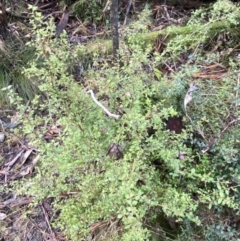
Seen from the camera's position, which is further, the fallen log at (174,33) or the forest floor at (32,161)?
the fallen log at (174,33)

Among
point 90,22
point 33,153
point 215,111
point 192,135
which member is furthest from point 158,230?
point 90,22

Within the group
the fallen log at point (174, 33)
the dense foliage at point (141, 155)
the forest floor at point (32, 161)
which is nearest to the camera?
the dense foliage at point (141, 155)

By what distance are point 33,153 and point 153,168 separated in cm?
98

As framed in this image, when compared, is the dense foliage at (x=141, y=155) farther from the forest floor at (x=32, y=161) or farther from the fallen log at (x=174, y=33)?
the fallen log at (x=174, y=33)

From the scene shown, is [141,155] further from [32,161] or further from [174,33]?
[174,33]

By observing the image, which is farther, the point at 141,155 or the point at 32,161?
the point at 32,161

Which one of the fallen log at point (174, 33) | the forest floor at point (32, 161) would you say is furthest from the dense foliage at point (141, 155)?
the fallen log at point (174, 33)

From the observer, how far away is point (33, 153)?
2205 mm

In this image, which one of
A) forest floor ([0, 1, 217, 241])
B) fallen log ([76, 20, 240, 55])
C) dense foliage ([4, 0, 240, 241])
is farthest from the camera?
fallen log ([76, 20, 240, 55])

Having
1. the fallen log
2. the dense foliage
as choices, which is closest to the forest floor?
the fallen log

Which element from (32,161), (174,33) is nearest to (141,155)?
(32,161)

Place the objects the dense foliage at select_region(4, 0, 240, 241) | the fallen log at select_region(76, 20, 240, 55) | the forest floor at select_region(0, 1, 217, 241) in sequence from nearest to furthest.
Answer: the dense foliage at select_region(4, 0, 240, 241) < the forest floor at select_region(0, 1, 217, 241) < the fallen log at select_region(76, 20, 240, 55)

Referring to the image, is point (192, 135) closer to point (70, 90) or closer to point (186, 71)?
point (186, 71)

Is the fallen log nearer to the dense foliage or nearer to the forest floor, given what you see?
the forest floor
